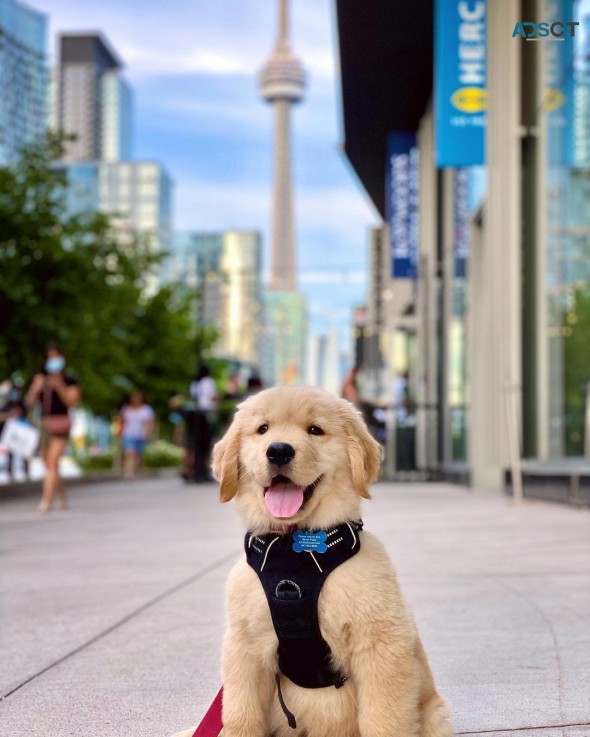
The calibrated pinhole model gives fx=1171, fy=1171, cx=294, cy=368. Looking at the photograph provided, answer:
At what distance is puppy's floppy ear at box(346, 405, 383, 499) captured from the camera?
326 centimetres

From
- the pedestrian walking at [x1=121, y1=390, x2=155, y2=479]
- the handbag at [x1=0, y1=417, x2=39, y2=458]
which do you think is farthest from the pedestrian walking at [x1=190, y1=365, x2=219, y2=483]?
the pedestrian walking at [x1=121, y1=390, x2=155, y2=479]

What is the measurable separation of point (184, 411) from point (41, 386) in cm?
583

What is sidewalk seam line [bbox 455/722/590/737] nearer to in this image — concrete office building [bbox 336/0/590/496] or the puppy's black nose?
the puppy's black nose

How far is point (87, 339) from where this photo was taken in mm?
23641

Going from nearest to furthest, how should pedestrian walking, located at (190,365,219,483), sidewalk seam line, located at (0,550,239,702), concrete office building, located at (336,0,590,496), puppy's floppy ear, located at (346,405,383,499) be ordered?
puppy's floppy ear, located at (346,405,383,499), sidewalk seam line, located at (0,550,239,702), concrete office building, located at (336,0,590,496), pedestrian walking, located at (190,365,219,483)

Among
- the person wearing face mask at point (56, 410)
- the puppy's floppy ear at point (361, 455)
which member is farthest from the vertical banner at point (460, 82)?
the puppy's floppy ear at point (361, 455)

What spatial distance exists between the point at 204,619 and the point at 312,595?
3089mm

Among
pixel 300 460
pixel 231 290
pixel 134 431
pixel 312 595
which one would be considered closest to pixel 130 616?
pixel 312 595

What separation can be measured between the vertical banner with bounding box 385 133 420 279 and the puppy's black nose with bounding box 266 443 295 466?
2325 cm

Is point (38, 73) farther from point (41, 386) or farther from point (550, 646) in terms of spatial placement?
point (550, 646)

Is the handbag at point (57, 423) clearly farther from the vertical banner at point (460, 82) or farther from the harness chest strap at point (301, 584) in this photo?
the harness chest strap at point (301, 584)

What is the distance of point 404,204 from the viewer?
27359mm

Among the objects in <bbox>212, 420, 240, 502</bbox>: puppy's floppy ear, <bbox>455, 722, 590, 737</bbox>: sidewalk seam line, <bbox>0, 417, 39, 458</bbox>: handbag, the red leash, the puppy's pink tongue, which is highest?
<bbox>212, 420, 240, 502</bbox>: puppy's floppy ear

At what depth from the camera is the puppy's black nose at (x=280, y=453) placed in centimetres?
314
